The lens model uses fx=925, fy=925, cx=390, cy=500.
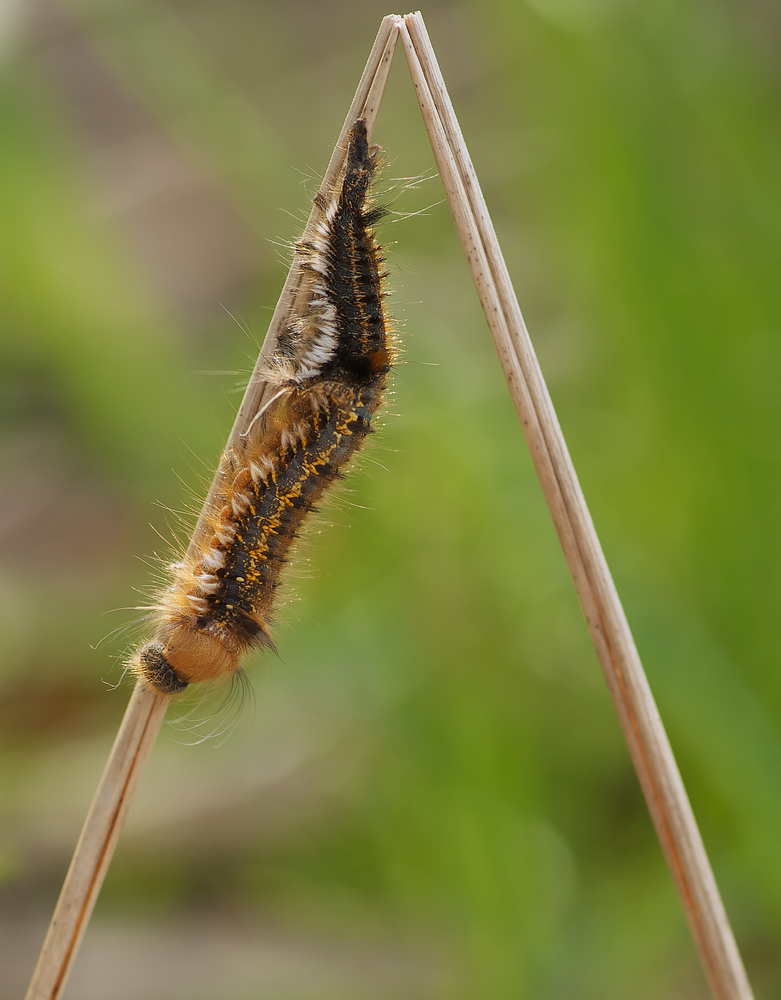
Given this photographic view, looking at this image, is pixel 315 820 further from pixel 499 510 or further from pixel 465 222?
pixel 465 222

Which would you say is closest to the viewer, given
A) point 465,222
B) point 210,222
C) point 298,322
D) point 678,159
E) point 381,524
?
point 465,222

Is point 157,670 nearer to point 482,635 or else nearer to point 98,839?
point 98,839

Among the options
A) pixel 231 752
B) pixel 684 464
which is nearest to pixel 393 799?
pixel 231 752

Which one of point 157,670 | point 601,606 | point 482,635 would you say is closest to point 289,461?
point 157,670

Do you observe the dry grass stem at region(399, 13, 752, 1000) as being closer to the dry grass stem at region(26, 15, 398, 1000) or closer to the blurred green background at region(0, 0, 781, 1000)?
the dry grass stem at region(26, 15, 398, 1000)

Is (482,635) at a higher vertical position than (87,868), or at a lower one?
higher

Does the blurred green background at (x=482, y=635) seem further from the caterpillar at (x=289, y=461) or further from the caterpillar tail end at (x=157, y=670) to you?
the caterpillar tail end at (x=157, y=670)
